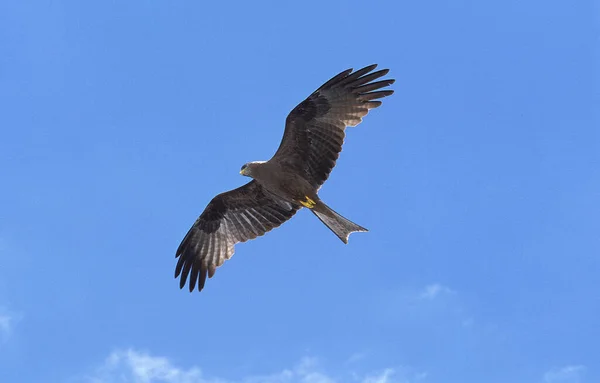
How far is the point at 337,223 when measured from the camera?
41.9 ft

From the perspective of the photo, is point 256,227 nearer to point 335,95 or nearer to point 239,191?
point 239,191

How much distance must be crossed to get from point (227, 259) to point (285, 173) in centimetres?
270

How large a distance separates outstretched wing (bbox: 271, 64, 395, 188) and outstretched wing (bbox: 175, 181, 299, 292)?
1.36 metres

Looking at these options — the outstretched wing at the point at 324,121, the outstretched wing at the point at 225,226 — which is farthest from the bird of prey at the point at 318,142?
the outstretched wing at the point at 225,226

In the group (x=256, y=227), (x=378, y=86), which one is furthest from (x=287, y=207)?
(x=378, y=86)

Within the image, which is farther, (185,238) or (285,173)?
(185,238)

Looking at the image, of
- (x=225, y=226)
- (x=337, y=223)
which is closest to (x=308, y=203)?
(x=337, y=223)

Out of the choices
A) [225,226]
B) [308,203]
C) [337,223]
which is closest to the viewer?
[337,223]

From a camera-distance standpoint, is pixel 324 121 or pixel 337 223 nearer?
pixel 337 223

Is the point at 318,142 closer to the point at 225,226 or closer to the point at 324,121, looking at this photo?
the point at 324,121

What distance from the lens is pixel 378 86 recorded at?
13008mm

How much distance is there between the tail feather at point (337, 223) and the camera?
12594 mm

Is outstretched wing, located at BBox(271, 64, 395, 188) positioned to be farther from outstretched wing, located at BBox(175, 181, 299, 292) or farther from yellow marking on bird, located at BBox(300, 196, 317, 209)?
outstretched wing, located at BBox(175, 181, 299, 292)

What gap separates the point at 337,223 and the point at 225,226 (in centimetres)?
324
